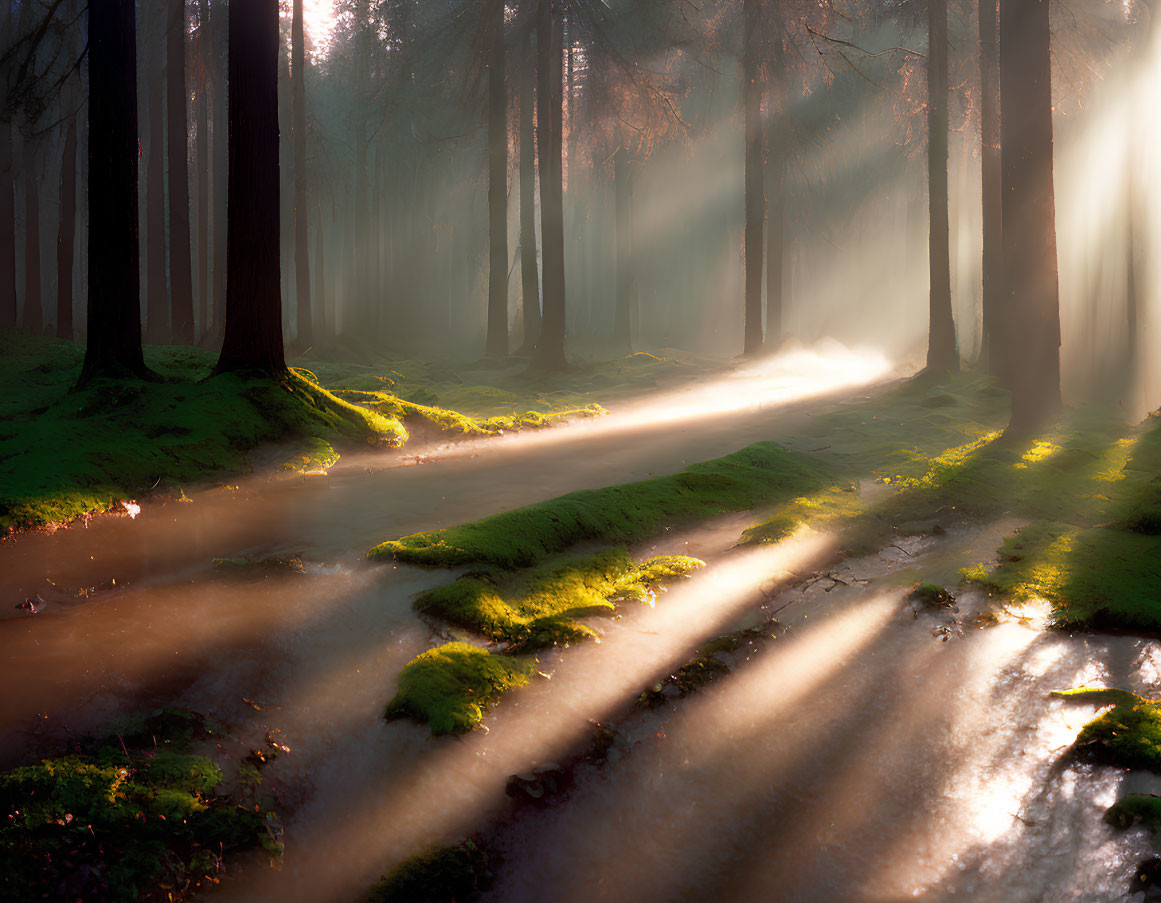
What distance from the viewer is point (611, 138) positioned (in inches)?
741

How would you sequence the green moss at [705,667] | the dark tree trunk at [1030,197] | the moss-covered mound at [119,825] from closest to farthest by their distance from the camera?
1. the moss-covered mound at [119,825]
2. the green moss at [705,667]
3. the dark tree trunk at [1030,197]

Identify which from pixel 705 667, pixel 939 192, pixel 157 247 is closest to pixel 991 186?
pixel 939 192

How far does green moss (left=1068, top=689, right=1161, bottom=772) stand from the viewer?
2.86 meters

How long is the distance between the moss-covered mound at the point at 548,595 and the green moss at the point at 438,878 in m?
1.27

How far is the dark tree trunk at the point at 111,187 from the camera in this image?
325 inches

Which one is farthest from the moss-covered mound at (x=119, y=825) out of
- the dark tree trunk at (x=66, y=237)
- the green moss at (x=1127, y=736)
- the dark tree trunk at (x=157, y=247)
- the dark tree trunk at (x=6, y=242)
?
the dark tree trunk at (x=6, y=242)

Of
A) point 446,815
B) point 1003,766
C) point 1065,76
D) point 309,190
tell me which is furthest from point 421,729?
point 309,190

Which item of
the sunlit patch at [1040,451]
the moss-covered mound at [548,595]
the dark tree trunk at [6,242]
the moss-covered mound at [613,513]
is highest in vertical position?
the dark tree trunk at [6,242]

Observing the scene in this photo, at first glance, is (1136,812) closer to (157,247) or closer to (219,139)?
(157,247)

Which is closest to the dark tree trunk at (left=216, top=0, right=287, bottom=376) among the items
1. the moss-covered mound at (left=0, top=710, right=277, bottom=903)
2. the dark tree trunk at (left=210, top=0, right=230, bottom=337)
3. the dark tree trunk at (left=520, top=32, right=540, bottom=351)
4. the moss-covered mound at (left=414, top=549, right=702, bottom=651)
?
the moss-covered mound at (left=414, top=549, right=702, bottom=651)

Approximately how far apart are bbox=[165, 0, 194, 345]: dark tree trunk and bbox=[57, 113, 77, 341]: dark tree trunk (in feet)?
15.5

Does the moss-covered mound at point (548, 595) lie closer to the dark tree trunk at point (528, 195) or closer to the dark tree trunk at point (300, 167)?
the dark tree trunk at point (528, 195)

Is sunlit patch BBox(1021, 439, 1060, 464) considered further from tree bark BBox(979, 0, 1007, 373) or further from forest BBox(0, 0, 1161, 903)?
tree bark BBox(979, 0, 1007, 373)

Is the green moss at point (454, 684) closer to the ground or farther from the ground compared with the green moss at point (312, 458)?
closer to the ground
